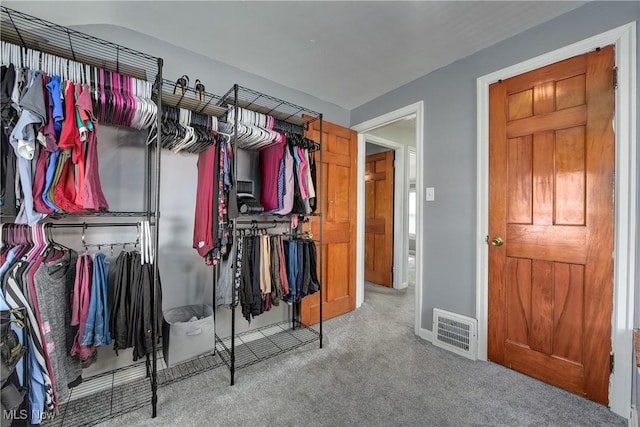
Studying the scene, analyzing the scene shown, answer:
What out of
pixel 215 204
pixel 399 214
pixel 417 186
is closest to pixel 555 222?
pixel 417 186

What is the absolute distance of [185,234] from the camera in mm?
2164

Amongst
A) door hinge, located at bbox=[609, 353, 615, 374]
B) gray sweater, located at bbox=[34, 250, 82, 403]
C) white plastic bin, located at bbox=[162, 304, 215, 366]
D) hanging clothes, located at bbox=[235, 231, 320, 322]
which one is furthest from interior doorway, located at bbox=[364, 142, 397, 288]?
gray sweater, located at bbox=[34, 250, 82, 403]

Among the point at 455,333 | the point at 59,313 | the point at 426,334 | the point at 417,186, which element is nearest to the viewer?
the point at 59,313

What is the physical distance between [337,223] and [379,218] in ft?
5.16

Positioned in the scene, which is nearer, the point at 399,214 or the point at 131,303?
the point at 131,303

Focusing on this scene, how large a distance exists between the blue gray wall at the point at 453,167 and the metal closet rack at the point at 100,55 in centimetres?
Result: 220

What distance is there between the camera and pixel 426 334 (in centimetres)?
250

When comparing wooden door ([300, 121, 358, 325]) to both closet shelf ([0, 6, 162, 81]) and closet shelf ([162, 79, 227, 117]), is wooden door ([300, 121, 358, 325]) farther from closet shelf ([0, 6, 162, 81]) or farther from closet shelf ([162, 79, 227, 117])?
closet shelf ([0, 6, 162, 81])

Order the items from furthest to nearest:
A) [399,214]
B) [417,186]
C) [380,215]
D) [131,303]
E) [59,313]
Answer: [380,215] < [399,214] < [417,186] < [131,303] < [59,313]

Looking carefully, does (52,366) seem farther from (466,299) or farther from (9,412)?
(466,299)

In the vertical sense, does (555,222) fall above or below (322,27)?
below

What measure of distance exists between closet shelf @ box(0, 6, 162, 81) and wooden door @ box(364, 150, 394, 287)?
3.24 m

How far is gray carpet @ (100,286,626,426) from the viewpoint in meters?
1.51

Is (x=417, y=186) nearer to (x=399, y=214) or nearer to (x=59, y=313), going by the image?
(x=399, y=214)
